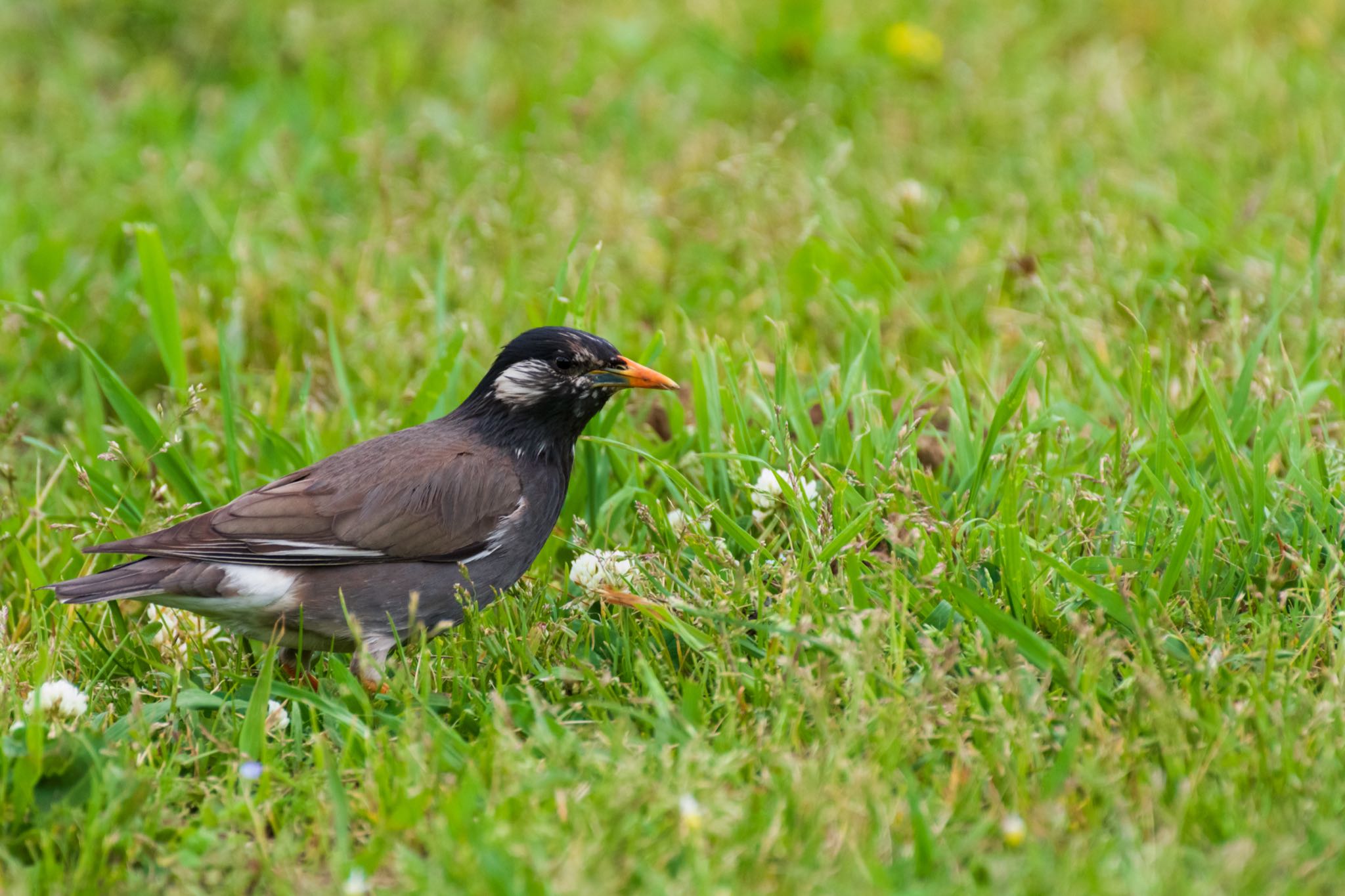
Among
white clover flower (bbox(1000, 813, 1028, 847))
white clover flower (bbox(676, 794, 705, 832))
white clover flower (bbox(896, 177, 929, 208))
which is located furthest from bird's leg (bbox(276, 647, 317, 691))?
white clover flower (bbox(896, 177, 929, 208))

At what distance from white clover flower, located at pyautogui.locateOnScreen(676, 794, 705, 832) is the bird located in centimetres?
131

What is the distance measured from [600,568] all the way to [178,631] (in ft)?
4.29

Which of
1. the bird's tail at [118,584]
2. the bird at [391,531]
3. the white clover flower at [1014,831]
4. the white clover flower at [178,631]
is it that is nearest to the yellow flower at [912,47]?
the bird at [391,531]

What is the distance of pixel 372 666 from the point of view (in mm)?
4023

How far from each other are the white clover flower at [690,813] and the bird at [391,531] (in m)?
1.31

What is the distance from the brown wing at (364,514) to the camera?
4.21 metres

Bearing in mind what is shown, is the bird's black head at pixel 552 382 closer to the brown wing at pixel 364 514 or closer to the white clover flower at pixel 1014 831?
the brown wing at pixel 364 514

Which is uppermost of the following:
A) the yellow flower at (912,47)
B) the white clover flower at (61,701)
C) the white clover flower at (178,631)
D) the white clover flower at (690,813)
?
the yellow flower at (912,47)

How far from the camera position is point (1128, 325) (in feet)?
18.4

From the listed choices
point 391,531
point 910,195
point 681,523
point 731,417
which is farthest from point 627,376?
point 910,195

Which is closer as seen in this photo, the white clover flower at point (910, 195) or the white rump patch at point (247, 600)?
the white rump patch at point (247, 600)

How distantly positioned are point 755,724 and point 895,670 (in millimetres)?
354

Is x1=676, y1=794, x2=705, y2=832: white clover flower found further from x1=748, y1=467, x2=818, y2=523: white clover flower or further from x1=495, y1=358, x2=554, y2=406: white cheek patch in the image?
x1=495, y1=358, x2=554, y2=406: white cheek patch

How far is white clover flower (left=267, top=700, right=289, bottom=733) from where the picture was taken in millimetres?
3627
